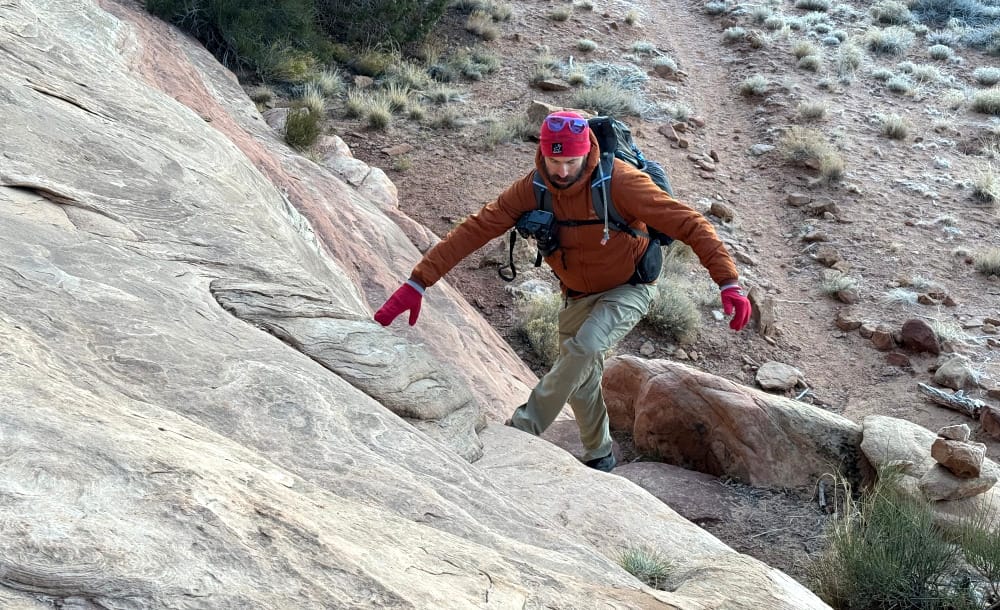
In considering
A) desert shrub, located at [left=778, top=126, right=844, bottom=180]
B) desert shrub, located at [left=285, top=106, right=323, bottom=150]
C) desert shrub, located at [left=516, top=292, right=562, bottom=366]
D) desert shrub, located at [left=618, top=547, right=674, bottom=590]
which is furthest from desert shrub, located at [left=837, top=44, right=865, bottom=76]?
desert shrub, located at [left=618, top=547, right=674, bottom=590]

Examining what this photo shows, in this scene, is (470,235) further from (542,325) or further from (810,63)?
(810,63)

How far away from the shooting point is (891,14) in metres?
19.2

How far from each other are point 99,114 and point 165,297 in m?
1.89

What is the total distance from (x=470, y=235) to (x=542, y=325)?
331 centimetres

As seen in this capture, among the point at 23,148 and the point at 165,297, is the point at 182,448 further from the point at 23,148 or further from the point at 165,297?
the point at 23,148

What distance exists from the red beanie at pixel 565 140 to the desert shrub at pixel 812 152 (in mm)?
8732

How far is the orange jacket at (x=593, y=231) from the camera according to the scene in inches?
192

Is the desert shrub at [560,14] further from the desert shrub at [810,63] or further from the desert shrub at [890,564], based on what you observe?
the desert shrub at [890,564]

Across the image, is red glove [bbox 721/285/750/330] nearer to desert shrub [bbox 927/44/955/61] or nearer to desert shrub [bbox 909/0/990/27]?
desert shrub [bbox 927/44/955/61]

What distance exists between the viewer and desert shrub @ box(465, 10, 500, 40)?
16.2m

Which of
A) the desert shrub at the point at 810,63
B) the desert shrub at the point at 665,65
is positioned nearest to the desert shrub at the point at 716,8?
the desert shrub at the point at 810,63

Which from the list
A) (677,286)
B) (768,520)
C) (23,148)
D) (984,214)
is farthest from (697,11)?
(23,148)

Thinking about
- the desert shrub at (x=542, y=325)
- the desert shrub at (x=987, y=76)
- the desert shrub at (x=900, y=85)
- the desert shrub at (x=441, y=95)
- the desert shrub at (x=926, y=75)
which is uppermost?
the desert shrub at (x=987, y=76)

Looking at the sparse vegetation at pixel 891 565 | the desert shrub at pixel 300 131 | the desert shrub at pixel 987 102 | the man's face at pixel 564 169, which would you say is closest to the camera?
the sparse vegetation at pixel 891 565
